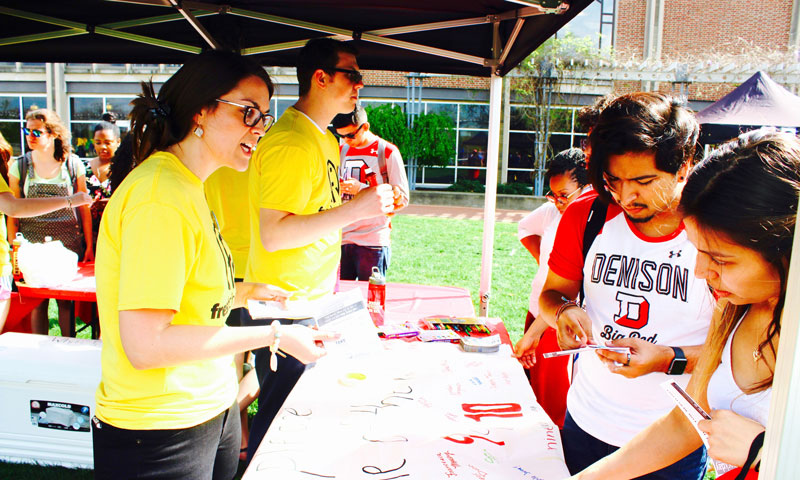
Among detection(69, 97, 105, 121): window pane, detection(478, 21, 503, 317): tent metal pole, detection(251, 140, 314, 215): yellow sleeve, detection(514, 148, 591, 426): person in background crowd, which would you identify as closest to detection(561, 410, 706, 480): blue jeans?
detection(514, 148, 591, 426): person in background crowd

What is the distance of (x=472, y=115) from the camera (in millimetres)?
17047

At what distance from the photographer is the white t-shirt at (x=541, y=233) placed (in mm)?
2873

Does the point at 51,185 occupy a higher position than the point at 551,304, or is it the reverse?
the point at 51,185

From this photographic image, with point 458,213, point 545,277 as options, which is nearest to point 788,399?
point 545,277

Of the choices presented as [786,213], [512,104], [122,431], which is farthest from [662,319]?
[512,104]

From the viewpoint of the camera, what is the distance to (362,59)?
3428mm

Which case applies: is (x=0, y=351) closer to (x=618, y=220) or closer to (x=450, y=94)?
(x=618, y=220)

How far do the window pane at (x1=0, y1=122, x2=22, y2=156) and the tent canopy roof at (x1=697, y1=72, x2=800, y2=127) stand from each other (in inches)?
706

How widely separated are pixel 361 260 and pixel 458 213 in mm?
8977

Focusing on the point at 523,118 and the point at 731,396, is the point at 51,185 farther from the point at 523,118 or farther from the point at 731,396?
the point at 523,118

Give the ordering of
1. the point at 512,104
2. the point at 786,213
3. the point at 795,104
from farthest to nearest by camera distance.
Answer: the point at 512,104, the point at 795,104, the point at 786,213

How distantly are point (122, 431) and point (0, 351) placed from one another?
181cm

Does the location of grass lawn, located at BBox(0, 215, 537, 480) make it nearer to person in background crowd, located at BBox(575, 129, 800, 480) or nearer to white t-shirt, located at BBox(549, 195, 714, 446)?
white t-shirt, located at BBox(549, 195, 714, 446)

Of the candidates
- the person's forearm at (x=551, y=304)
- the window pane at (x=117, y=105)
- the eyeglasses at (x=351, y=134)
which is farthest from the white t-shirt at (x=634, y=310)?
the window pane at (x=117, y=105)
